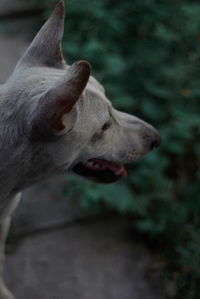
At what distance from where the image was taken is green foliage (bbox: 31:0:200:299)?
12.1ft

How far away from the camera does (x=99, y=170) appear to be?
9.16 ft

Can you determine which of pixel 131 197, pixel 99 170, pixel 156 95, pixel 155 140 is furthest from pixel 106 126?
pixel 156 95

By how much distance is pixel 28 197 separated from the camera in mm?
3982

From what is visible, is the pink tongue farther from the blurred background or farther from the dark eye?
the blurred background

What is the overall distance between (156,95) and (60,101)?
188cm

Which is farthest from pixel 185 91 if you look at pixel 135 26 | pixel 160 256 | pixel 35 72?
pixel 35 72

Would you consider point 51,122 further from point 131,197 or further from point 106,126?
point 131,197

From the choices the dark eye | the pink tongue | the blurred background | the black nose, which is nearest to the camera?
the dark eye

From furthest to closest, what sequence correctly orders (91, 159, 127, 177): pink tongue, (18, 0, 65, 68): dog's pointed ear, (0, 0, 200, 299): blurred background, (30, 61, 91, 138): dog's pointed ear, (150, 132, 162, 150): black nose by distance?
(0, 0, 200, 299): blurred background < (150, 132, 162, 150): black nose < (91, 159, 127, 177): pink tongue < (18, 0, 65, 68): dog's pointed ear < (30, 61, 91, 138): dog's pointed ear

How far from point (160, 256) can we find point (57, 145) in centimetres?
167

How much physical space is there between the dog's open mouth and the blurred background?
2.47 feet

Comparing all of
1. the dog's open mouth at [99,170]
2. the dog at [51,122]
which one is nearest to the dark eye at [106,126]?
the dog at [51,122]

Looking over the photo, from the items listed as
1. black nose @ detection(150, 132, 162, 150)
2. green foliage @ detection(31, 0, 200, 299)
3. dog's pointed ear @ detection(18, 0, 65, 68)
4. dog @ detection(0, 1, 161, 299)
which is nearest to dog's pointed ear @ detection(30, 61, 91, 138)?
dog @ detection(0, 1, 161, 299)

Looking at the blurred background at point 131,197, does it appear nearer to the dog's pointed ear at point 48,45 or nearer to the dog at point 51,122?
the dog at point 51,122
